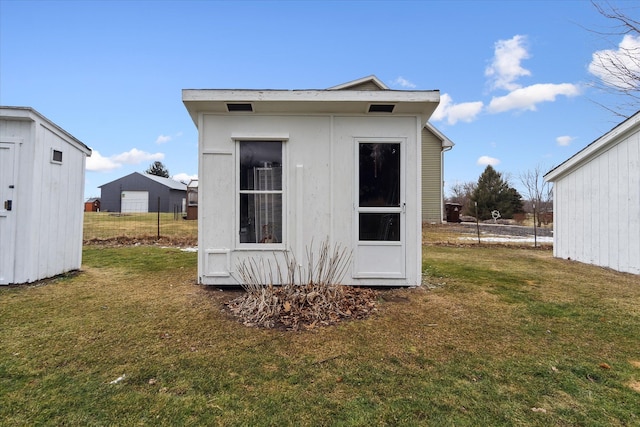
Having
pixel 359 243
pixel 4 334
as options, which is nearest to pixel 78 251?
pixel 4 334

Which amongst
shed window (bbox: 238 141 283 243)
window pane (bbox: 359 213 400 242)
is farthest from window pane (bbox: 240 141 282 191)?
window pane (bbox: 359 213 400 242)

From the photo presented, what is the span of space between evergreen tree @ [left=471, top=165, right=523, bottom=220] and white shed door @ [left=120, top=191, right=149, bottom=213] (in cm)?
3243

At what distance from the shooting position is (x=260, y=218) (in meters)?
4.26

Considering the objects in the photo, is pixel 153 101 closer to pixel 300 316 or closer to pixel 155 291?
pixel 155 291

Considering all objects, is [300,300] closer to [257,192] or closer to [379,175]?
[257,192]

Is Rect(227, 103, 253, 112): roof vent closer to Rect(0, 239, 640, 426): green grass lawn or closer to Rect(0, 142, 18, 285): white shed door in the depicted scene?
Rect(0, 239, 640, 426): green grass lawn

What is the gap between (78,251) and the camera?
5281 mm

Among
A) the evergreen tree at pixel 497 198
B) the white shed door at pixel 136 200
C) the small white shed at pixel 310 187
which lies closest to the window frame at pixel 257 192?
the small white shed at pixel 310 187

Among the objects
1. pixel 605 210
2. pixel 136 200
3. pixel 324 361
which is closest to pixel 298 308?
pixel 324 361

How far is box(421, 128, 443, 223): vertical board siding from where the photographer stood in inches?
654

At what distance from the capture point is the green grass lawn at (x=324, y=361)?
175 centimetres

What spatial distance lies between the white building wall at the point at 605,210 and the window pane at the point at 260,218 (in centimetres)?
634

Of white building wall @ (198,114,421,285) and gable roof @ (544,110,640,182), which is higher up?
gable roof @ (544,110,640,182)

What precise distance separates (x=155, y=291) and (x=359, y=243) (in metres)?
2.90
